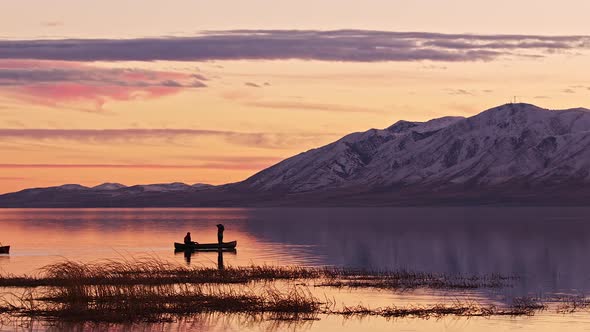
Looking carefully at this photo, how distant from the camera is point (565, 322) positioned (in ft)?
176

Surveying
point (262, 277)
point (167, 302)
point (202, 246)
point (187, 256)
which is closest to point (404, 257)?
point (202, 246)

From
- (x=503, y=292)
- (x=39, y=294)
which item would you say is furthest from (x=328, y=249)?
(x=39, y=294)

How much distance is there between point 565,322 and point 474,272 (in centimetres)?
3481

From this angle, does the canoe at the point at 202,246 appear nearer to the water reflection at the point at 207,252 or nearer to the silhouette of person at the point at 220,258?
the water reflection at the point at 207,252

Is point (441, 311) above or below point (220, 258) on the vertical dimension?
below

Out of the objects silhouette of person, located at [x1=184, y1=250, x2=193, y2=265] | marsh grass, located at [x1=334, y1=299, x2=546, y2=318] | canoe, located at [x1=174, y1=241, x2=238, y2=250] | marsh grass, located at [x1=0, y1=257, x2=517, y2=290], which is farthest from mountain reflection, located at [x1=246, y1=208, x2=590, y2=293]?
marsh grass, located at [x1=334, y1=299, x2=546, y2=318]

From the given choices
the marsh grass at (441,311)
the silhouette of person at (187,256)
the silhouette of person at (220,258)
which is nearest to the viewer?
the marsh grass at (441,311)

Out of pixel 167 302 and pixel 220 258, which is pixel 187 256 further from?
pixel 167 302

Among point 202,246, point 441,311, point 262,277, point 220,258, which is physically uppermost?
point 202,246

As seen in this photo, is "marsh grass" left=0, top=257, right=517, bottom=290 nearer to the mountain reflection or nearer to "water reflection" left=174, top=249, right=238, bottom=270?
the mountain reflection

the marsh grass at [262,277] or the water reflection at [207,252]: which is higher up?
the water reflection at [207,252]

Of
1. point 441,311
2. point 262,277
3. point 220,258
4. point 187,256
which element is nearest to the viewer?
point 441,311

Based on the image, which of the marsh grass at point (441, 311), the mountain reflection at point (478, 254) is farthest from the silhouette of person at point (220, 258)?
the marsh grass at point (441, 311)

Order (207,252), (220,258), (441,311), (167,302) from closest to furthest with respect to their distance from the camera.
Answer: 1. (167,302)
2. (441,311)
3. (220,258)
4. (207,252)
